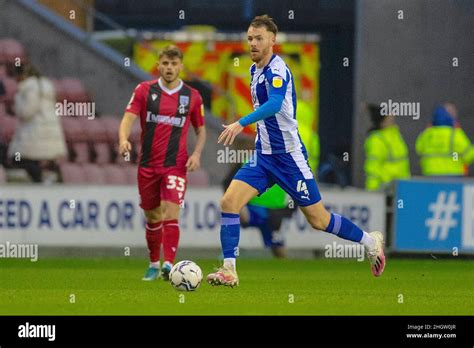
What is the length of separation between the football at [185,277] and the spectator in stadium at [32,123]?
7133mm

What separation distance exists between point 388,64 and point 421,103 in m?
0.73

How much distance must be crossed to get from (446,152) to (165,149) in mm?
6521

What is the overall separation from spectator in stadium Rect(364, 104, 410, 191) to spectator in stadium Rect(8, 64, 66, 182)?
408cm

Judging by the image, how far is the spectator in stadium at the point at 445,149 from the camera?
66.2 ft

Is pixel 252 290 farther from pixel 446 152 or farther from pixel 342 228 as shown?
pixel 446 152

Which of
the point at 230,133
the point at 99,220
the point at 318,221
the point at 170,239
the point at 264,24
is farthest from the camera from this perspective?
the point at 99,220

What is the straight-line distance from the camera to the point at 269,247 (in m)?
19.1

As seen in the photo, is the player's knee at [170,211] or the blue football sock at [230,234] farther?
the player's knee at [170,211]
